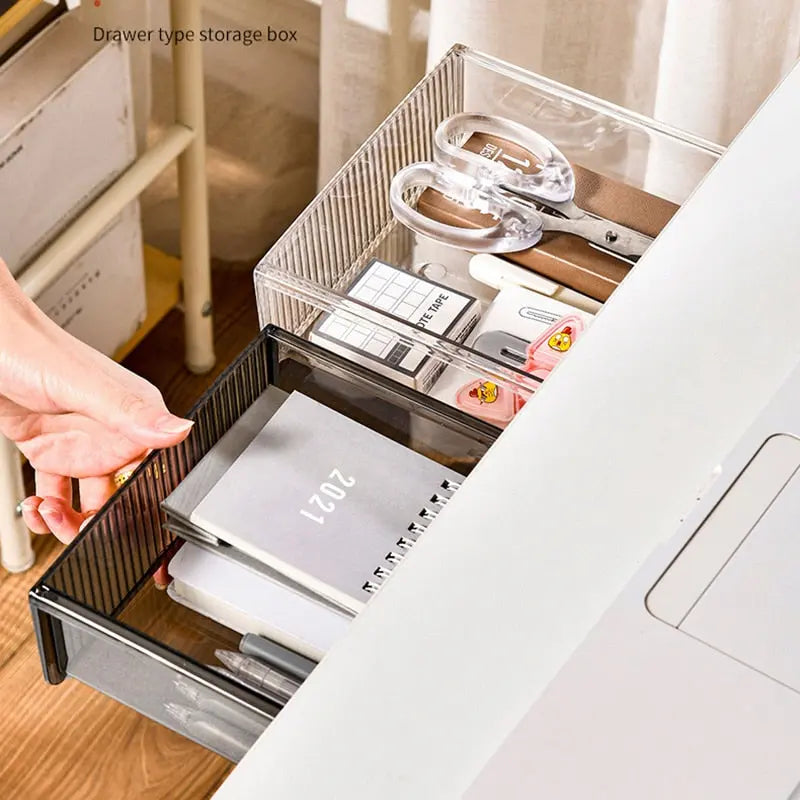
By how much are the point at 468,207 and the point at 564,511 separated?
40cm

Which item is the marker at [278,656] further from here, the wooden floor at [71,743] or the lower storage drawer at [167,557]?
the wooden floor at [71,743]

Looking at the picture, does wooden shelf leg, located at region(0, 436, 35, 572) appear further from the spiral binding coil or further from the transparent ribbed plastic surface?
the spiral binding coil

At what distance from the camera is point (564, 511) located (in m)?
0.34

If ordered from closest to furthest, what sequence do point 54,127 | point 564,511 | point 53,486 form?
point 564,511, point 53,486, point 54,127

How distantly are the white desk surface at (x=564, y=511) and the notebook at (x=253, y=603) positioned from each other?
0.69 ft

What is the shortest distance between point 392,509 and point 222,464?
8 cm

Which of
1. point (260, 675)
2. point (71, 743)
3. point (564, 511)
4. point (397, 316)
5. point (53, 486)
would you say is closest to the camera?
point (564, 511)

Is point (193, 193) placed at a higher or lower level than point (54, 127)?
higher

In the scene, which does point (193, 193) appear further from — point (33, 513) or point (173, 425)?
point (173, 425)

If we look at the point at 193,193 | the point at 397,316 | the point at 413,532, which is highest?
the point at 193,193

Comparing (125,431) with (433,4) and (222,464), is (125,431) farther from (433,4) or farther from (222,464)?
(433,4)

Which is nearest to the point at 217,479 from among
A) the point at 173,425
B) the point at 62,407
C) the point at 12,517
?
the point at 173,425

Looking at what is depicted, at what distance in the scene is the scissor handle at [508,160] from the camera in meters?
0.72

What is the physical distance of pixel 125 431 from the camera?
0.61 metres
